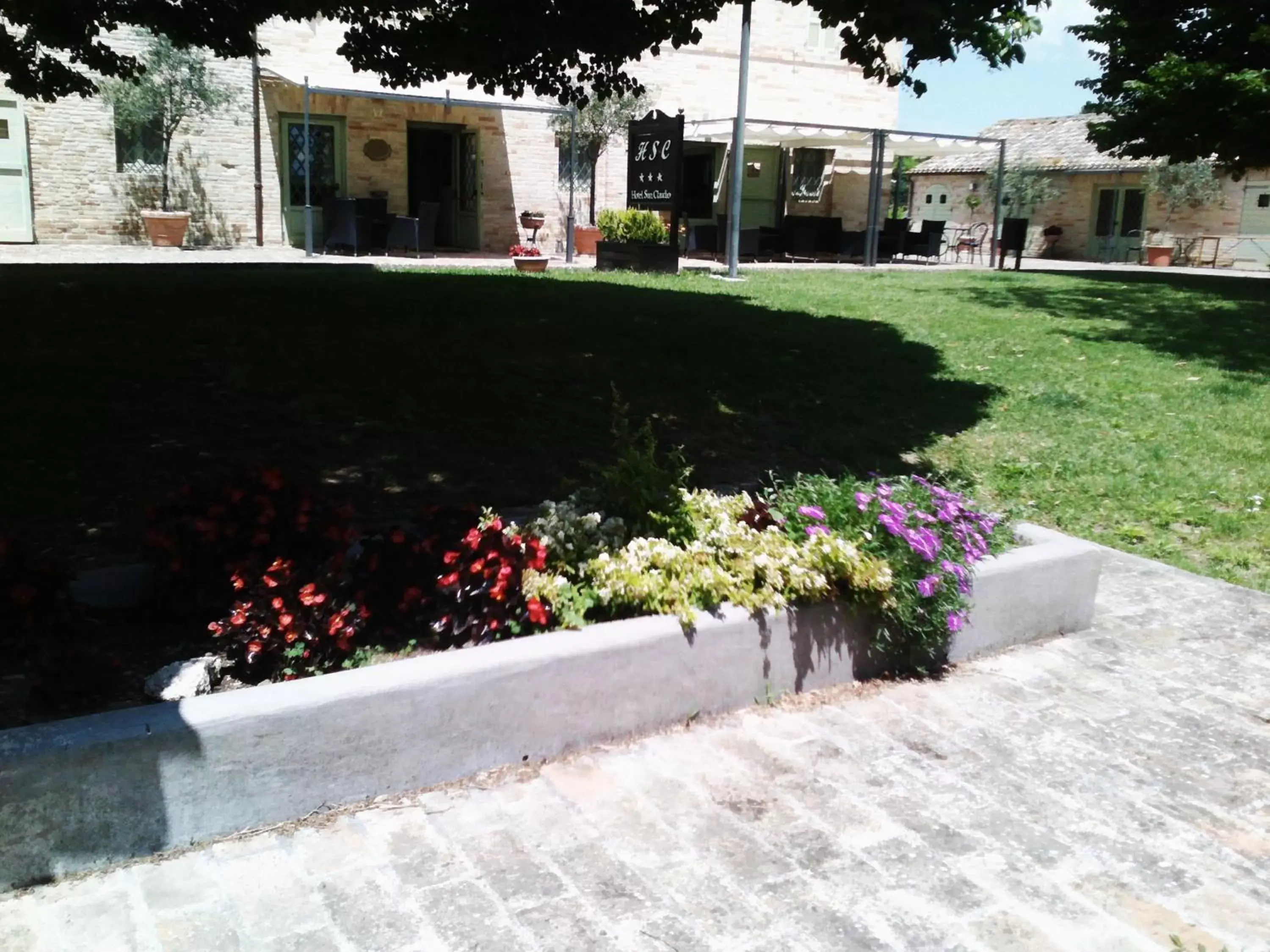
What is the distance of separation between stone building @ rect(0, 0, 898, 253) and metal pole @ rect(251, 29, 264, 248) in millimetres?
52

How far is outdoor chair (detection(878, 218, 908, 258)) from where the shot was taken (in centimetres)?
2103

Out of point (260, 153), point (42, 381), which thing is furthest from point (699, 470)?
point (260, 153)

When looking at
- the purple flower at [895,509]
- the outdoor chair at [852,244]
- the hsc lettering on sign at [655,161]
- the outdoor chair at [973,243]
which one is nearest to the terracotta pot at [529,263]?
the hsc lettering on sign at [655,161]

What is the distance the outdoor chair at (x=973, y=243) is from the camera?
23891mm

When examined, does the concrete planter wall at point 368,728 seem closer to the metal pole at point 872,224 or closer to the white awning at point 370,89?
the white awning at point 370,89

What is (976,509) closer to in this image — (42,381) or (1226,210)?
(42,381)

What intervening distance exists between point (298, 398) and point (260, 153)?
1228 cm

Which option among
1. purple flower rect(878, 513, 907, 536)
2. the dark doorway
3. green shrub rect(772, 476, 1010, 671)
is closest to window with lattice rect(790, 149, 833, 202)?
the dark doorway

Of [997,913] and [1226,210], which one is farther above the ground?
[1226,210]

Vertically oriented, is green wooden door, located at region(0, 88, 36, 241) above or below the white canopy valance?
below

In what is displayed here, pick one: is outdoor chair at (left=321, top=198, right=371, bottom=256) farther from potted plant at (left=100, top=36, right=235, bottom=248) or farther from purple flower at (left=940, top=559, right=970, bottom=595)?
purple flower at (left=940, top=559, right=970, bottom=595)

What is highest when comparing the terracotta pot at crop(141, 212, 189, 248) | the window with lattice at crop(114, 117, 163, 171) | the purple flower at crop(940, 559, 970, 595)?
the window with lattice at crop(114, 117, 163, 171)

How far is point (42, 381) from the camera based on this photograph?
6.29 metres

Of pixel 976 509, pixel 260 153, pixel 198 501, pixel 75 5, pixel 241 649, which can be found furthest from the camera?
pixel 260 153
